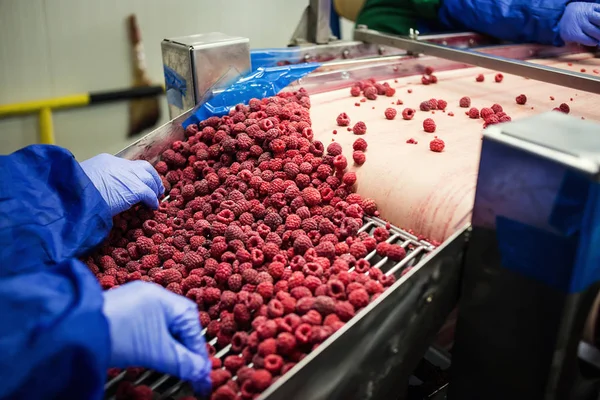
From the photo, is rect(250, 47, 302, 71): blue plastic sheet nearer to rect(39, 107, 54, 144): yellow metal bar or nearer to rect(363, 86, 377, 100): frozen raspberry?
rect(363, 86, 377, 100): frozen raspberry

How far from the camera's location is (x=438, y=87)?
153cm

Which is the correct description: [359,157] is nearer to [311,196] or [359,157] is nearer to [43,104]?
[311,196]

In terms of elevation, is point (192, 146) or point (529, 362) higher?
point (192, 146)

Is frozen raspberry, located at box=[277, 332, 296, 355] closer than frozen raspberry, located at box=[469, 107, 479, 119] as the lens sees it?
Yes

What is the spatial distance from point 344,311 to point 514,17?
164 centimetres

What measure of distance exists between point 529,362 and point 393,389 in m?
0.22

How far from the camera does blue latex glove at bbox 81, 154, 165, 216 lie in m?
1.11

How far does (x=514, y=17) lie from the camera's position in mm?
1938

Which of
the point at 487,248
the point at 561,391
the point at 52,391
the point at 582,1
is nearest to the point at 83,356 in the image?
the point at 52,391

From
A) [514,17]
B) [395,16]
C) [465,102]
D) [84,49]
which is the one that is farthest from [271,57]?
[84,49]

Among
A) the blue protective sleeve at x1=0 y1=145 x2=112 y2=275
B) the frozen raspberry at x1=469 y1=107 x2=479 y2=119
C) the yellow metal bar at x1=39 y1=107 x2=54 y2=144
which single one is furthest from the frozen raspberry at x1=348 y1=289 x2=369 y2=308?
the yellow metal bar at x1=39 y1=107 x2=54 y2=144

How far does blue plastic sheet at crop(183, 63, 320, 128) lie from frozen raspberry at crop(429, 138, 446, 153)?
515mm

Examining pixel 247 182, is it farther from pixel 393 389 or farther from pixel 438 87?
pixel 438 87

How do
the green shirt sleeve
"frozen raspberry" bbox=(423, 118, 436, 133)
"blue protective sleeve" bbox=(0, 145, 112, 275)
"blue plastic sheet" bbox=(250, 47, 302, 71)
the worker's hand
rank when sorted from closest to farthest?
"blue protective sleeve" bbox=(0, 145, 112, 275) < "frozen raspberry" bbox=(423, 118, 436, 133) < "blue plastic sheet" bbox=(250, 47, 302, 71) < the worker's hand < the green shirt sleeve
